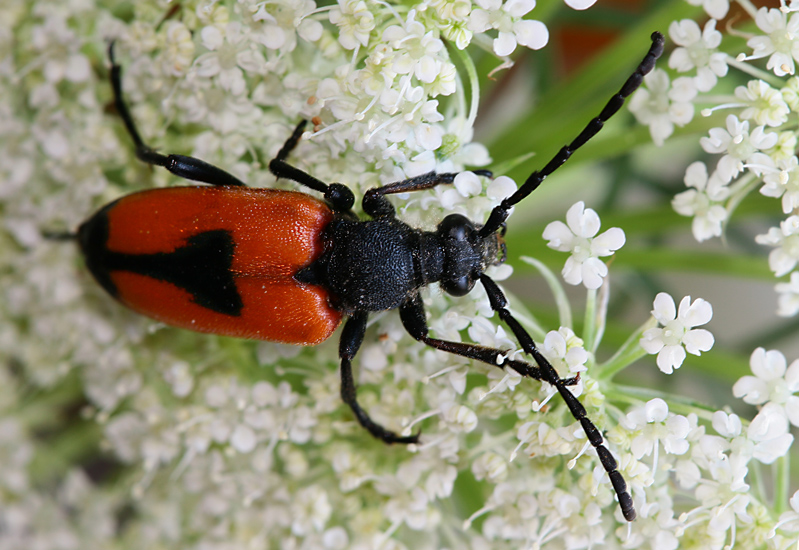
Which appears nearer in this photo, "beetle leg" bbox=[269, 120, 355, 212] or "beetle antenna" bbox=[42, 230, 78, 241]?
"beetle leg" bbox=[269, 120, 355, 212]

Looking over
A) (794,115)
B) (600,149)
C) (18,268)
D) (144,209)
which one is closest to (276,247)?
(144,209)

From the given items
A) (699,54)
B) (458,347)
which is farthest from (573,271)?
(699,54)

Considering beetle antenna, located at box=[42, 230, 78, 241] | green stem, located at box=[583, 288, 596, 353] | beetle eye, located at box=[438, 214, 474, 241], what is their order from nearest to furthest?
green stem, located at box=[583, 288, 596, 353] < beetle eye, located at box=[438, 214, 474, 241] < beetle antenna, located at box=[42, 230, 78, 241]

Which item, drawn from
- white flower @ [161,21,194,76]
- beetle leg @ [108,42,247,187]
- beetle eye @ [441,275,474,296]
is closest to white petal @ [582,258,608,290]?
beetle eye @ [441,275,474,296]

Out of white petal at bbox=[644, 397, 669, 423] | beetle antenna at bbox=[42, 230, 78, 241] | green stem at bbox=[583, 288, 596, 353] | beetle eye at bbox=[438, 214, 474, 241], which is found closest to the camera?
white petal at bbox=[644, 397, 669, 423]

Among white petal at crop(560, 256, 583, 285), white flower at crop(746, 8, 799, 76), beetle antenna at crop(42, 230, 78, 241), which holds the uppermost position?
white flower at crop(746, 8, 799, 76)

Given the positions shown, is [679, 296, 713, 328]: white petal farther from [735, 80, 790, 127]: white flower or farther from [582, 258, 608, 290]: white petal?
[735, 80, 790, 127]: white flower
